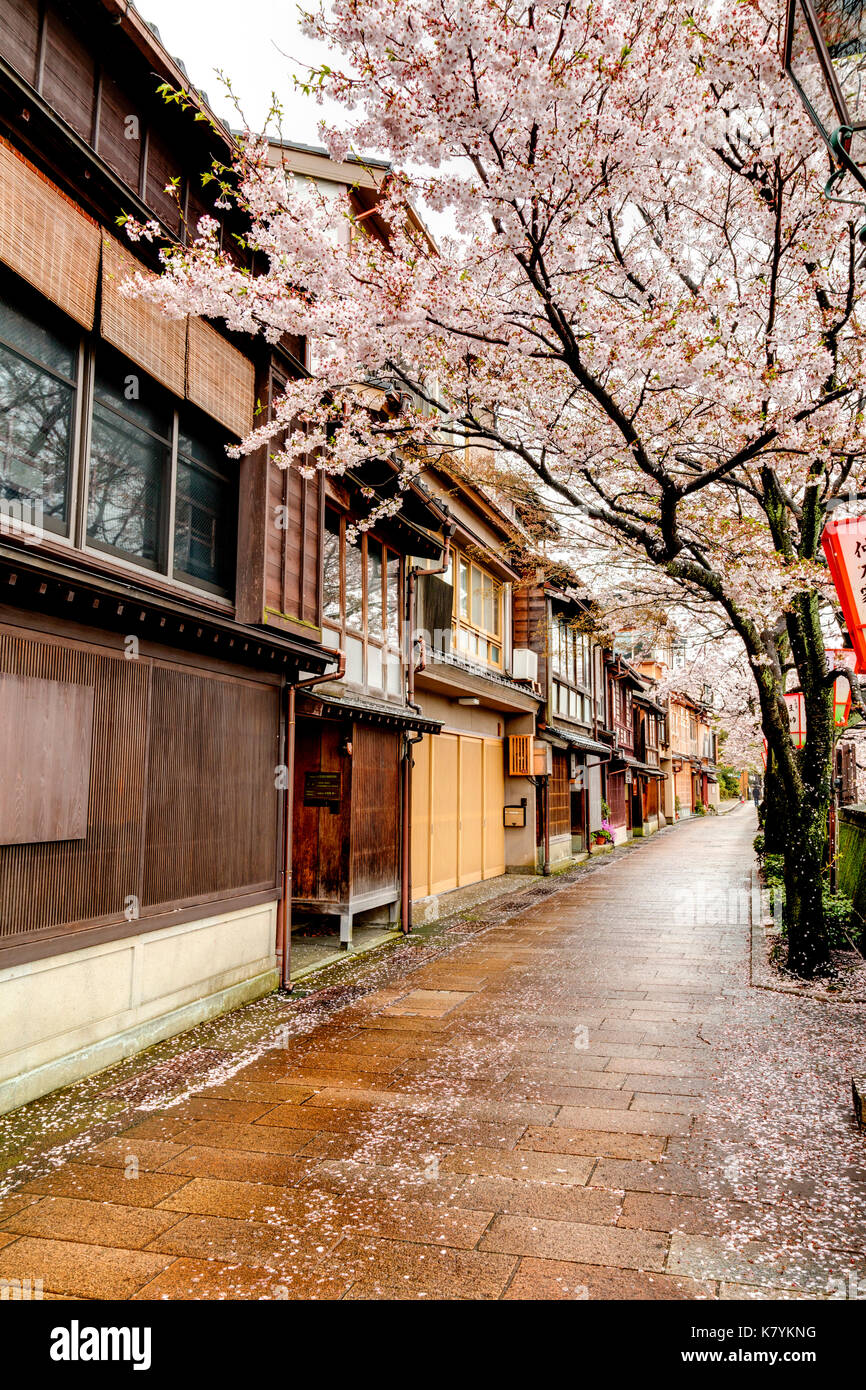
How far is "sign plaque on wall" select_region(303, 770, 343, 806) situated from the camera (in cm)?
1122

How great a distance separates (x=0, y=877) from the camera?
5590mm

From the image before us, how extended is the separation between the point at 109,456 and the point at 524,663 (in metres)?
15.4

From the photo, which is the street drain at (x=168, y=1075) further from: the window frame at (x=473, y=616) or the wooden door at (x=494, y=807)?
the wooden door at (x=494, y=807)

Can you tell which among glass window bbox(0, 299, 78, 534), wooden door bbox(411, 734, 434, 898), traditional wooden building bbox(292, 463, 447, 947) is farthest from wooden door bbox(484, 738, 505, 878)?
glass window bbox(0, 299, 78, 534)

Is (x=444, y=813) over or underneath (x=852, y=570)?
underneath

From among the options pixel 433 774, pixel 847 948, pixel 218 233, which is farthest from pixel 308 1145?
pixel 433 774

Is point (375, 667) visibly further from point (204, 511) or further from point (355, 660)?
point (204, 511)

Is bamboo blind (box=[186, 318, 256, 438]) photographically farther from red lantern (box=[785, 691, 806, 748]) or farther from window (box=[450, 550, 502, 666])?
red lantern (box=[785, 691, 806, 748])

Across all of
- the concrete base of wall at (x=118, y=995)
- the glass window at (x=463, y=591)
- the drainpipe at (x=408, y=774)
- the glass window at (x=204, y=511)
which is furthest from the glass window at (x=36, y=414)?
the glass window at (x=463, y=591)

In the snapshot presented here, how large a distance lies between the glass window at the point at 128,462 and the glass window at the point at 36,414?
0.32 m

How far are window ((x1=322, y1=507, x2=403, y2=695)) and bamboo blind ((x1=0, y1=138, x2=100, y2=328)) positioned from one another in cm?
511

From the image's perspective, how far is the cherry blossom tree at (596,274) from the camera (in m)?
5.66

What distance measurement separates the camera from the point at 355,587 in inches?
476

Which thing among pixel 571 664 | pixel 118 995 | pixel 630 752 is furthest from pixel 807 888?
pixel 630 752
